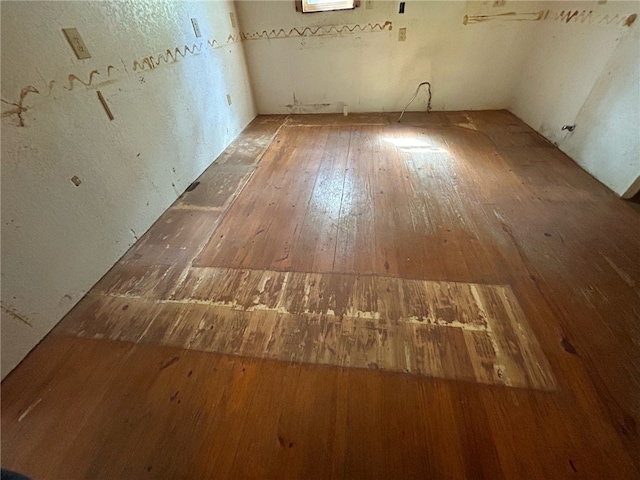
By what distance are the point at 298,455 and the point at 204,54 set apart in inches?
118

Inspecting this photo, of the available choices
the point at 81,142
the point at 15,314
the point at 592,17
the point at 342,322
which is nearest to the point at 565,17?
the point at 592,17

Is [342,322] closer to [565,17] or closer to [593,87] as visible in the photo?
[593,87]

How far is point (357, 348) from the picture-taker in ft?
3.71

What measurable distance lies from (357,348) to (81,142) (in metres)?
1.70

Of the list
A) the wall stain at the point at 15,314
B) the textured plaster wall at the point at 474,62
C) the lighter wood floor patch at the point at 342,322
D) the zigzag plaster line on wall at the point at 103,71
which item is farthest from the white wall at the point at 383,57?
the wall stain at the point at 15,314

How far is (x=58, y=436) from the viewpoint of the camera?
966 mm

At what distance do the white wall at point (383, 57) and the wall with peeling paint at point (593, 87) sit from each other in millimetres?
444

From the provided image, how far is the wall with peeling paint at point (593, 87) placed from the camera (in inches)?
71.6

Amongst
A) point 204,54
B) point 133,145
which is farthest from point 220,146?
point 133,145

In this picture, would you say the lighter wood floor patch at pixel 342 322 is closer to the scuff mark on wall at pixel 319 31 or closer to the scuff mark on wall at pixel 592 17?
the scuff mark on wall at pixel 592 17

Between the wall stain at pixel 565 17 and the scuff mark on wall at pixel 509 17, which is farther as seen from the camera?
the scuff mark on wall at pixel 509 17

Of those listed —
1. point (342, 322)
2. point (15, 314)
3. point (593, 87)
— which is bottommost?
point (342, 322)

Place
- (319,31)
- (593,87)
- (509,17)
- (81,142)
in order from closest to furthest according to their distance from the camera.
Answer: (81,142) → (593,87) → (509,17) → (319,31)

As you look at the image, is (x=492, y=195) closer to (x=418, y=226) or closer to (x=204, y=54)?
(x=418, y=226)
